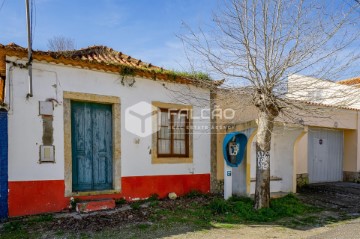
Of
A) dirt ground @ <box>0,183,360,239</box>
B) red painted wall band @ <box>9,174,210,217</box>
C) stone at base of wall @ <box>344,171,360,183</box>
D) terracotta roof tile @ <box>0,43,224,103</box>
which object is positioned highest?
terracotta roof tile @ <box>0,43,224,103</box>

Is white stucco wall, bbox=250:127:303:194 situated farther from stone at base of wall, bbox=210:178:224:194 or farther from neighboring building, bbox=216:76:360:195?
stone at base of wall, bbox=210:178:224:194

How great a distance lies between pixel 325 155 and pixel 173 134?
25.8ft

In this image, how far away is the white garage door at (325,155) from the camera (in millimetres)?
12844

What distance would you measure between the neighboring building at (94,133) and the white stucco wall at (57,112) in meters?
0.02

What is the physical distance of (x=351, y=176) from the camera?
13789 millimetres

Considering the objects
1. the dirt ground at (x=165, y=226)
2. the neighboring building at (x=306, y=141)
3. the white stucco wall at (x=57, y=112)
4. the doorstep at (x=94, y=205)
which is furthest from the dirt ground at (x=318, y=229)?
the white stucco wall at (x=57, y=112)

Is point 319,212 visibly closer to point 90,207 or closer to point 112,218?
point 112,218

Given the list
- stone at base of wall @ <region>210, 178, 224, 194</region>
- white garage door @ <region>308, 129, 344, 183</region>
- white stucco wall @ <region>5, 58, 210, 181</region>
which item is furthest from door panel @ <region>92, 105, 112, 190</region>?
white garage door @ <region>308, 129, 344, 183</region>

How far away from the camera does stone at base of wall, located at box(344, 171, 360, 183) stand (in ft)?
44.8

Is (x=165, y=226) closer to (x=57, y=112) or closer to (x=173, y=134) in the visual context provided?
(x=173, y=134)

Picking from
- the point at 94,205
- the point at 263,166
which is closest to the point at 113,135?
the point at 94,205

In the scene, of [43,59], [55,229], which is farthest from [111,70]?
[55,229]

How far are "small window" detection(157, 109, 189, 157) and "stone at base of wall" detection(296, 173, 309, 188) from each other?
5.27 metres

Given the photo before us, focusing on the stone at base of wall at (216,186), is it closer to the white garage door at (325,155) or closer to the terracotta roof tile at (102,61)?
the terracotta roof tile at (102,61)
